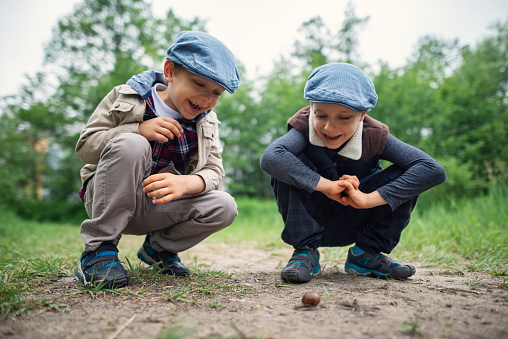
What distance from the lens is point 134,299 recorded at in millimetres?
1341

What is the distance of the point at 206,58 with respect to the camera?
1.66 m

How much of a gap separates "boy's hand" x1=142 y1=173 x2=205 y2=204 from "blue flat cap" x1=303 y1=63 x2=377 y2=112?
705mm

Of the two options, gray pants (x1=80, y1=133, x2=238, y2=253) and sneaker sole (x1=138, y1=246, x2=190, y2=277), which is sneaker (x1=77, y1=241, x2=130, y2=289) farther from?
sneaker sole (x1=138, y1=246, x2=190, y2=277)

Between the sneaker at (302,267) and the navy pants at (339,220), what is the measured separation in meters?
0.05

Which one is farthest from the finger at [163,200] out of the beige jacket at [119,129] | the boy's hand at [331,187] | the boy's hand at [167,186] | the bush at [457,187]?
the bush at [457,187]

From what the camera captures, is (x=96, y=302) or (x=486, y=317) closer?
(x=486, y=317)

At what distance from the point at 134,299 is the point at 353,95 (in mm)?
1259

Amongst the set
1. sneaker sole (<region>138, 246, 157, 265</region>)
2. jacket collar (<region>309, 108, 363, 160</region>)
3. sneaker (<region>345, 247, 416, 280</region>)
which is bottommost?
sneaker sole (<region>138, 246, 157, 265</region>)

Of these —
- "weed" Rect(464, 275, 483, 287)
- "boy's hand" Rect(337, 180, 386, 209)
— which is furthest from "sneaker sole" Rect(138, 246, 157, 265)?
"weed" Rect(464, 275, 483, 287)

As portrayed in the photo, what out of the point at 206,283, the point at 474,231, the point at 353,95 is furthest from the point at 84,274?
the point at 474,231

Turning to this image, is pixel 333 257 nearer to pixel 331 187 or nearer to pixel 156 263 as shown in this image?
pixel 331 187

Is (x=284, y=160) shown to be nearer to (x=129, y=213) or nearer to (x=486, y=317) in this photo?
(x=129, y=213)

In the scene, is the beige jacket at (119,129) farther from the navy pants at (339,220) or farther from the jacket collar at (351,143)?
the jacket collar at (351,143)

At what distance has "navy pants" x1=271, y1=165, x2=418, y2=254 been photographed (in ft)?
5.97
